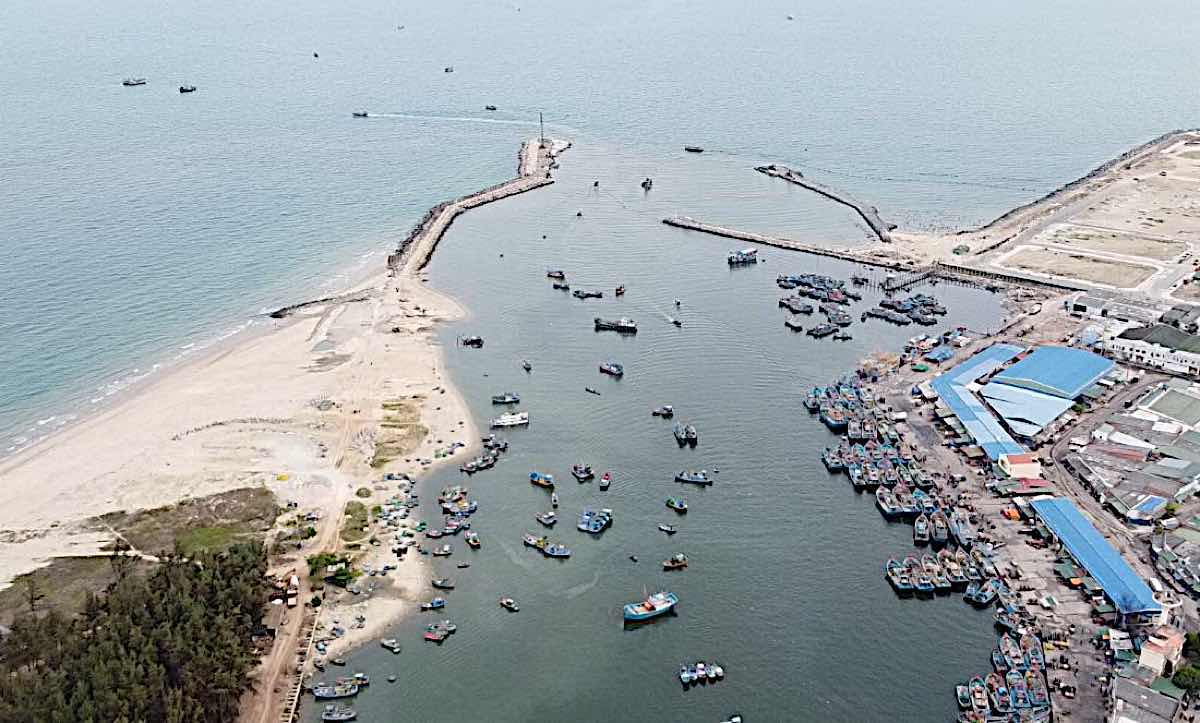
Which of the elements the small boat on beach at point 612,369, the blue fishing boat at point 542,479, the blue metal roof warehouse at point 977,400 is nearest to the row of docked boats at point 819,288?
the blue metal roof warehouse at point 977,400

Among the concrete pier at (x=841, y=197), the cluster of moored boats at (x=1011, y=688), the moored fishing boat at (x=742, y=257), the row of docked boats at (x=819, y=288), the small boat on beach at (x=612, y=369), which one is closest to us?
the cluster of moored boats at (x=1011, y=688)

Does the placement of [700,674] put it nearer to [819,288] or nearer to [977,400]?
[977,400]

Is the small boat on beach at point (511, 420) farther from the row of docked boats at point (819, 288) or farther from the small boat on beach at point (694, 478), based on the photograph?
the row of docked boats at point (819, 288)

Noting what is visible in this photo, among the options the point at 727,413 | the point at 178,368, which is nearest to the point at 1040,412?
the point at 727,413

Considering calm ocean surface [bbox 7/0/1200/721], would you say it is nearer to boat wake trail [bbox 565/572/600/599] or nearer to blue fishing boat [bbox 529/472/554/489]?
boat wake trail [bbox 565/572/600/599]

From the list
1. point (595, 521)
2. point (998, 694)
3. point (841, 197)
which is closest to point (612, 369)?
point (595, 521)

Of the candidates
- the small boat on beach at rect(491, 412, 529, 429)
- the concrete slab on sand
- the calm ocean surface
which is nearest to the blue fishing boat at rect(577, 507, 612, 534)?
the calm ocean surface

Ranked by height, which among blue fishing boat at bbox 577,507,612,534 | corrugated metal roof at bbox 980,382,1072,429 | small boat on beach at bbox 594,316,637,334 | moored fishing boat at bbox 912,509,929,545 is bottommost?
blue fishing boat at bbox 577,507,612,534

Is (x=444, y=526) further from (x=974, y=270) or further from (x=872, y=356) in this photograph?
(x=974, y=270)
